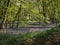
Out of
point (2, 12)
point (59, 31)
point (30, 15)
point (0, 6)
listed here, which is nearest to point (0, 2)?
point (0, 6)

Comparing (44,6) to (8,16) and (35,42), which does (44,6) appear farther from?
(35,42)

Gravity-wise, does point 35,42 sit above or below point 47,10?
below

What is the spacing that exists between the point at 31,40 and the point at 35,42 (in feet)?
1.21

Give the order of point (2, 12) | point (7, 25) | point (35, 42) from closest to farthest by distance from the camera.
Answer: point (35, 42) → point (2, 12) → point (7, 25)

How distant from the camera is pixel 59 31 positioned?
888 cm

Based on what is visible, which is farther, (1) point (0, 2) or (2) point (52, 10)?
(2) point (52, 10)

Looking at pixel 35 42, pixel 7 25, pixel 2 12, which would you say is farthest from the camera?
pixel 7 25

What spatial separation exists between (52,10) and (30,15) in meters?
1.40

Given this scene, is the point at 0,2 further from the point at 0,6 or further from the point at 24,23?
the point at 24,23

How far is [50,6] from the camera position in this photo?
1083 cm

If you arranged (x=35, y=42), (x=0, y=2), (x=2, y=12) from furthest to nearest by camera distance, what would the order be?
(x=2, y=12) < (x=0, y=2) < (x=35, y=42)

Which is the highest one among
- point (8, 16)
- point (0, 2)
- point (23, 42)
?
point (0, 2)

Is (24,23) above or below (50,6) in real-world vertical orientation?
below

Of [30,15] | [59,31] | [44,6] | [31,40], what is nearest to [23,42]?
[31,40]
